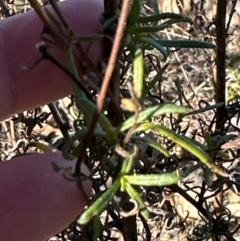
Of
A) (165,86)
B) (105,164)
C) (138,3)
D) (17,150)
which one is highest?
(138,3)

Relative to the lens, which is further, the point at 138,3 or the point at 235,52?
the point at 235,52

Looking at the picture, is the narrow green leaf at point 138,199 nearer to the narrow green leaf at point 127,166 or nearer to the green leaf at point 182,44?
the narrow green leaf at point 127,166

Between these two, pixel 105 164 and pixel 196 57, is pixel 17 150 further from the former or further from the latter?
pixel 196 57

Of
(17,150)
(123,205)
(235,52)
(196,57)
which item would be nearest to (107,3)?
(123,205)

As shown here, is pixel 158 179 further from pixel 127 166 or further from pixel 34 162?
pixel 34 162

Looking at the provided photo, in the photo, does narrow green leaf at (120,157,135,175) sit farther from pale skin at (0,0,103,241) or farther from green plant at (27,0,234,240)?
pale skin at (0,0,103,241)

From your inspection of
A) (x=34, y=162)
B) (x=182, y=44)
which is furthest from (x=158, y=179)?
(x=34, y=162)

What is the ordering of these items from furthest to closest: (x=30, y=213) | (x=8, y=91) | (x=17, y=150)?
(x=17, y=150)
(x=8, y=91)
(x=30, y=213)

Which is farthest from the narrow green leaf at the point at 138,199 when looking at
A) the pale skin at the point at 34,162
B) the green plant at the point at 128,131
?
the pale skin at the point at 34,162
